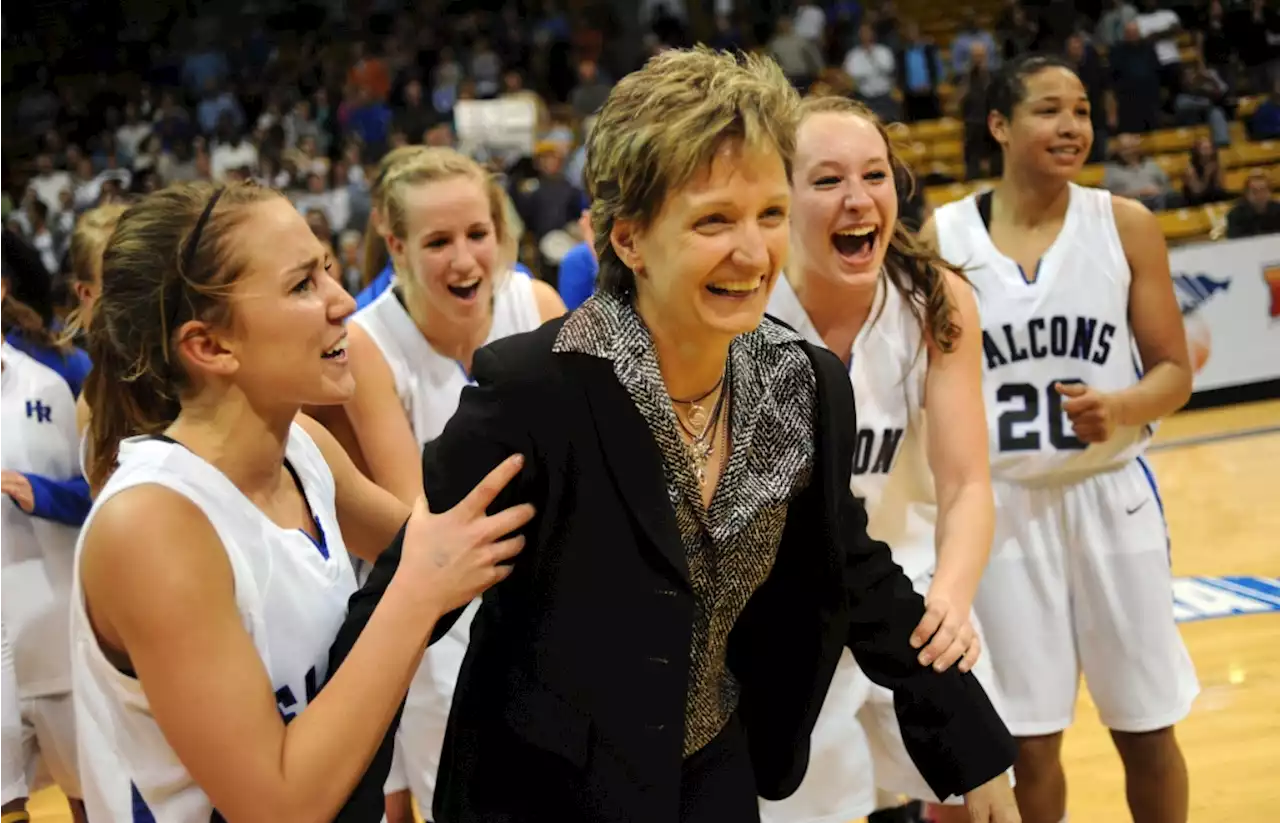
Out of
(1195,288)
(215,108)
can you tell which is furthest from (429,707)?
(215,108)

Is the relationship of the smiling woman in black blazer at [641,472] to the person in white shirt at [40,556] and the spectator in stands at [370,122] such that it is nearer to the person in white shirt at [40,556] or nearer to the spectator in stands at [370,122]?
the person in white shirt at [40,556]

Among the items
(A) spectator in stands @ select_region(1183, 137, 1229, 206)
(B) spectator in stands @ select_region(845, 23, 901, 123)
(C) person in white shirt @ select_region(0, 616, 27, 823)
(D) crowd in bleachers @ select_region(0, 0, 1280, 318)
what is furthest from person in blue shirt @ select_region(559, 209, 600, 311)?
(B) spectator in stands @ select_region(845, 23, 901, 123)

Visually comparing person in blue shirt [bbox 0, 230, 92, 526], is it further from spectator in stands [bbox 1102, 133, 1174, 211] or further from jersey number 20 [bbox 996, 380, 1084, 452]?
spectator in stands [bbox 1102, 133, 1174, 211]

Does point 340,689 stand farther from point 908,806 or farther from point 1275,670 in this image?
point 1275,670

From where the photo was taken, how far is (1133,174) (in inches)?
464

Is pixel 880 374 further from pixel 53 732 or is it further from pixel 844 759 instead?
pixel 53 732

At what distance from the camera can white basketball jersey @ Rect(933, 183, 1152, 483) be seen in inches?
136

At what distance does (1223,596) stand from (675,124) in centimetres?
507

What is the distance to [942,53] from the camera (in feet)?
54.1

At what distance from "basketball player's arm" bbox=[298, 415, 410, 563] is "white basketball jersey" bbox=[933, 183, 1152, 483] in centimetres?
172

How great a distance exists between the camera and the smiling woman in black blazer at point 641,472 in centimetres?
170

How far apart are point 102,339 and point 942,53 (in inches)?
618

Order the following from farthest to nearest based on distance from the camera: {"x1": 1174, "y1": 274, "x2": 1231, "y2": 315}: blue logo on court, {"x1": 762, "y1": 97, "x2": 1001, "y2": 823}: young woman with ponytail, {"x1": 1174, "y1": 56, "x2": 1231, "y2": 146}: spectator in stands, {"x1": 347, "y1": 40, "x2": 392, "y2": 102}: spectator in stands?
{"x1": 347, "y1": 40, "x2": 392, "y2": 102}: spectator in stands → {"x1": 1174, "y1": 56, "x2": 1231, "y2": 146}: spectator in stands → {"x1": 1174, "y1": 274, "x2": 1231, "y2": 315}: blue logo on court → {"x1": 762, "y1": 97, "x2": 1001, "y2": 823}: young woman with ponytail

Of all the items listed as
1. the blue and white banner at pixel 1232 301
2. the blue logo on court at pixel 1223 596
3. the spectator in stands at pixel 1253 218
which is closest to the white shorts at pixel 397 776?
the blue logo on court at pixel 1223 596
